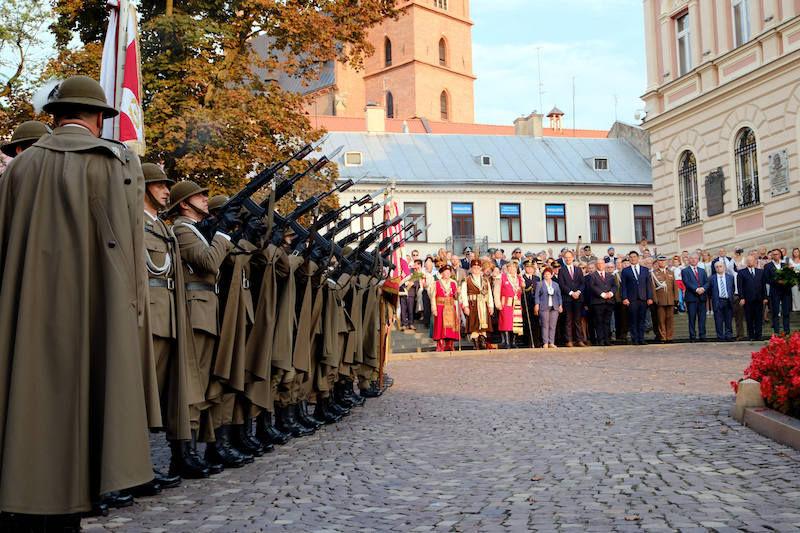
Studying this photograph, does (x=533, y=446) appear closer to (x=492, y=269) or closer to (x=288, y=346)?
(x=288, y=346)

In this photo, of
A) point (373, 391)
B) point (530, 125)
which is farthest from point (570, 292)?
point (530, 125)

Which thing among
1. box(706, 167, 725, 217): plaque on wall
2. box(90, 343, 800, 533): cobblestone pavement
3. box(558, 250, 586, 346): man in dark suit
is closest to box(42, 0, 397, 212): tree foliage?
box(558, 250, 586, 346): man in dark suit

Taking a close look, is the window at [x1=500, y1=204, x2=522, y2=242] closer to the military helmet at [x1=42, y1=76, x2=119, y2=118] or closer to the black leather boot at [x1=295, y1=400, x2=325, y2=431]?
the black leather boot at [x1=295, y1=400, x2=325, y2=431]

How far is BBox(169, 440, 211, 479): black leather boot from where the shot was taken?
6938mm

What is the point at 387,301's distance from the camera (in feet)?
46.7

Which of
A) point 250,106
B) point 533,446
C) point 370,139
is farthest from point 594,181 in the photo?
point 533,446

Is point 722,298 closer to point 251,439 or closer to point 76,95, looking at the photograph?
point 251,439

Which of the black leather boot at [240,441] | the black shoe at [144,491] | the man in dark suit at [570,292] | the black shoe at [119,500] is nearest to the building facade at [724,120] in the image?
the man in dark suit at [570,292]

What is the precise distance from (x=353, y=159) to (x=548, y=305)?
30255 mm

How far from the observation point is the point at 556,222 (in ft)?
170

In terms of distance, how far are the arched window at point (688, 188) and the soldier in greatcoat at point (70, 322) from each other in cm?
2858

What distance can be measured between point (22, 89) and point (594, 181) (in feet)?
123

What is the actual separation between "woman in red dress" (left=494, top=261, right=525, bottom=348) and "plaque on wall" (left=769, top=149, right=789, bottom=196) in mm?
9613

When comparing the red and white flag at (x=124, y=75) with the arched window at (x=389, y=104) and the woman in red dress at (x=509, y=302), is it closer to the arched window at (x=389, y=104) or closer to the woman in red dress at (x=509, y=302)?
the woman in red dress at (x=509, y=302)
